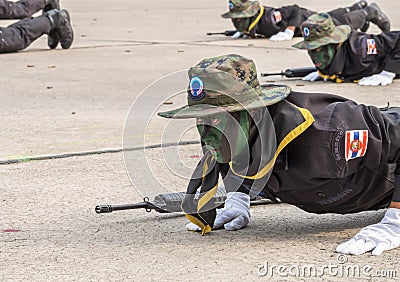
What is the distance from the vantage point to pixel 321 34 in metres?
7.25

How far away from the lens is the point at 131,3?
674 inches

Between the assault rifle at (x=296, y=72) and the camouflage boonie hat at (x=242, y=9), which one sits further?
the camouflage boonie hat at (x=242, y=9)

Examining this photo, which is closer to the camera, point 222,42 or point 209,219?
point 209,219

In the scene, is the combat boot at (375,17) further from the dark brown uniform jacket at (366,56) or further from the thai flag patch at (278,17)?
the dark brown uniform jacket at (366,56)

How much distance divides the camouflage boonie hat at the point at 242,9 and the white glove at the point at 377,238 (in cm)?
748

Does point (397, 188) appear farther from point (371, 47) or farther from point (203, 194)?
point (371, 47)

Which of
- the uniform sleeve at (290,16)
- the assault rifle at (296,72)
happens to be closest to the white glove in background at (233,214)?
the assault rifle at (296,72)

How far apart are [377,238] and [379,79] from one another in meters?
4.39

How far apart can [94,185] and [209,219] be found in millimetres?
1061

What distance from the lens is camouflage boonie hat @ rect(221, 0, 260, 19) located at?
10484 mm

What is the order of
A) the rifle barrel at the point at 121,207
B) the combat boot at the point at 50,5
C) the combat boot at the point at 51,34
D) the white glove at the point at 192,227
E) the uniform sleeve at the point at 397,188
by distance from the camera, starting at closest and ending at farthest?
the uniform sleeve at the point at 397,188
the white glove at the point at 192,227
the rifle barrel at the point at 121,207
the combat boot at the point at 51,34
the combat boot at the point at 50,5

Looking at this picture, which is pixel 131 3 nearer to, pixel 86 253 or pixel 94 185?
pixel 94 185

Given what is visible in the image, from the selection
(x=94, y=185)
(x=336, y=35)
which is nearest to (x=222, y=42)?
(x=336, y=35)

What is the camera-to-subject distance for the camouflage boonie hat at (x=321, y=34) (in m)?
7.22
